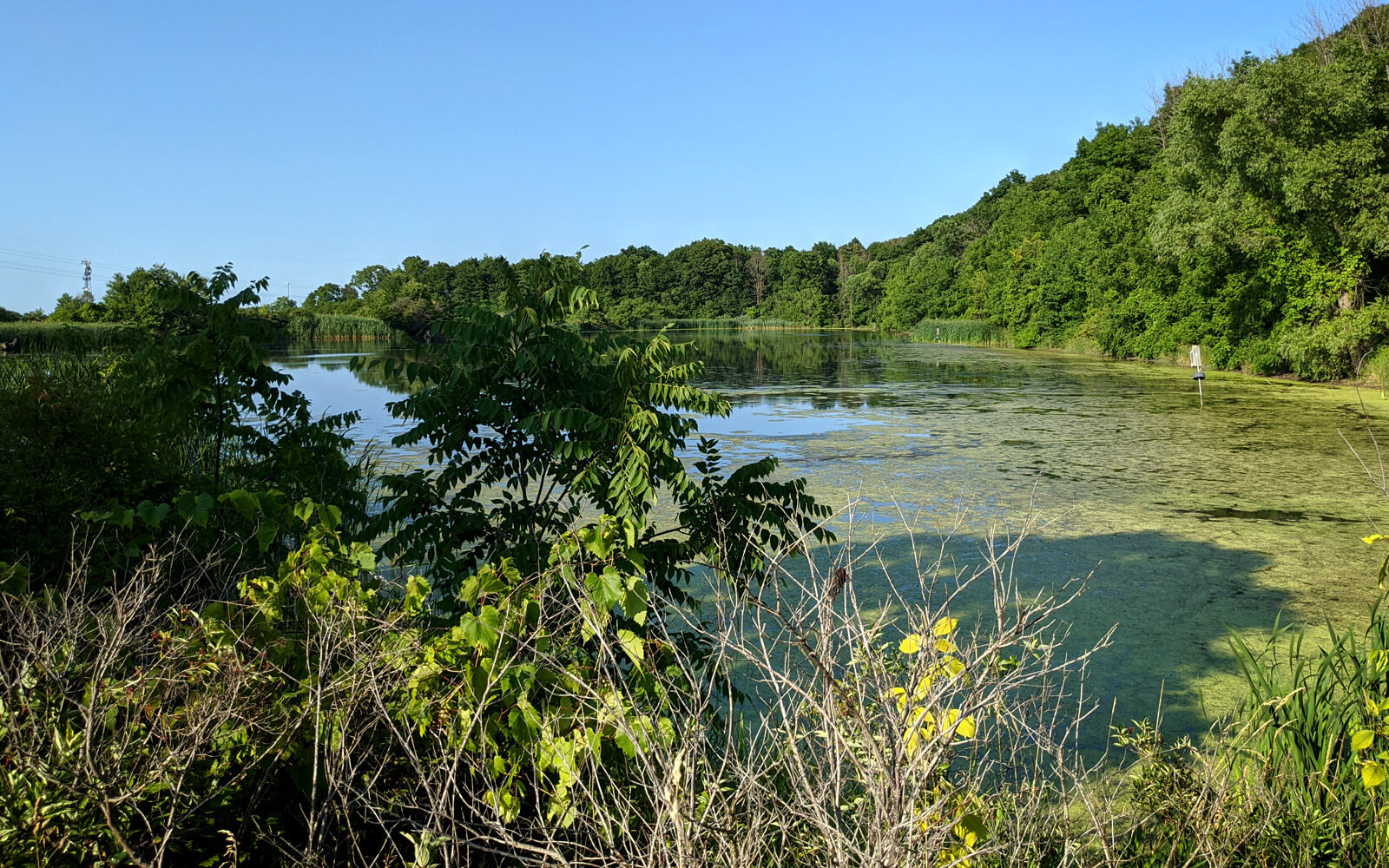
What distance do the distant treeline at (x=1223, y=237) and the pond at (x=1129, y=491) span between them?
2010 mm

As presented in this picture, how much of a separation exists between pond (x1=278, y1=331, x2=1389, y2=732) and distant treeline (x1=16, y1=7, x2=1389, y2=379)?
2.01 m

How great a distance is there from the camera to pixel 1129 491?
813cm

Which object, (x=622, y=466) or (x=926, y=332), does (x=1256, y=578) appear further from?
(x=926, y=332)

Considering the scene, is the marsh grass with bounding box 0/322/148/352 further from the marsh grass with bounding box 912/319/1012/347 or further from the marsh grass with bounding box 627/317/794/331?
the marsh grass with bounding box 627/317/794/331

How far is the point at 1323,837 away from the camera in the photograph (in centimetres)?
217

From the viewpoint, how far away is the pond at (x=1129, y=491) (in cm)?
453

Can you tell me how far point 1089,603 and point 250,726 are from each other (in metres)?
4.48

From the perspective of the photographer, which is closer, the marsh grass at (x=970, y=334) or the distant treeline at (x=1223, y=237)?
the distant treeline at (x=1223, y=237)

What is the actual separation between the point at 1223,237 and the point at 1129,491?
14.2 m

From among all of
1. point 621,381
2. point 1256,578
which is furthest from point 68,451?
point 1256,578

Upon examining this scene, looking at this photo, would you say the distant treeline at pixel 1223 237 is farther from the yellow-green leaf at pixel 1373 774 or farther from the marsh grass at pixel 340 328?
the yellow-green leaf at pixel 1373 774

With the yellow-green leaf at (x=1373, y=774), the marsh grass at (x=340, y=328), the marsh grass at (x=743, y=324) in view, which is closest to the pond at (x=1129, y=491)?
the yellow-green leaf at (x=1373, y=774)

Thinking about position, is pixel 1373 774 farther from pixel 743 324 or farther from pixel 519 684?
pixel 743 324

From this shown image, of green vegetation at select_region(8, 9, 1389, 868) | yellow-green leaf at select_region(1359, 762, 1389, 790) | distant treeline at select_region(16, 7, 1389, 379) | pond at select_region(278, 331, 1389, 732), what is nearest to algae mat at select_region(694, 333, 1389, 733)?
pond at select_region(278, 331, 1389, 732)
